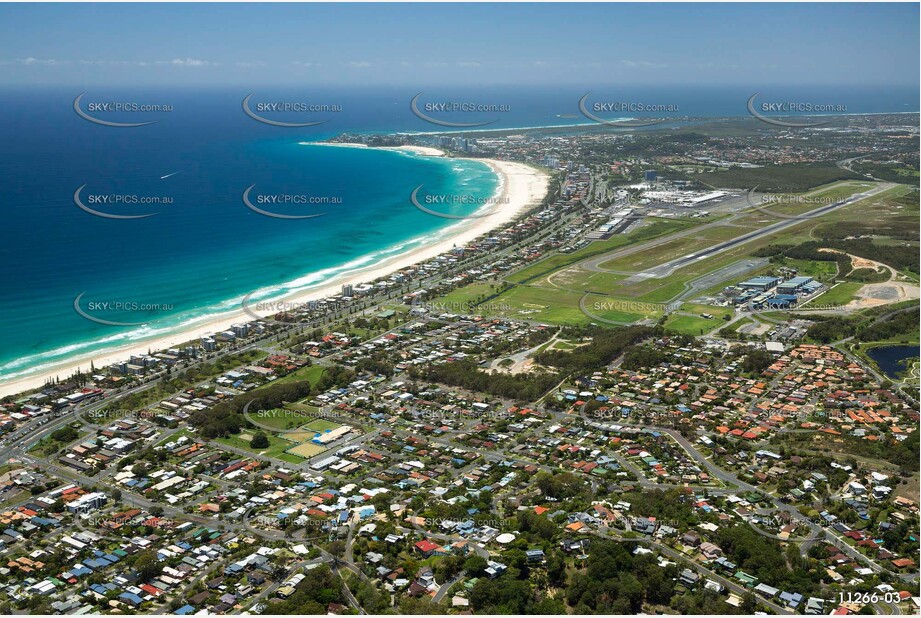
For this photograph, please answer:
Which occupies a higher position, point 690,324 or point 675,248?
point 675,248

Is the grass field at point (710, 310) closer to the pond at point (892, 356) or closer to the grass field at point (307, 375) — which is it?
the pond at point (892, 356)

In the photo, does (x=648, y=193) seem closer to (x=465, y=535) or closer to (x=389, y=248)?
(x=389, y=248)

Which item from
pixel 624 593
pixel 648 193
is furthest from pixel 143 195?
pixel 624 593

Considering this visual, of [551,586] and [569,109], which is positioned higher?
[569,109]
